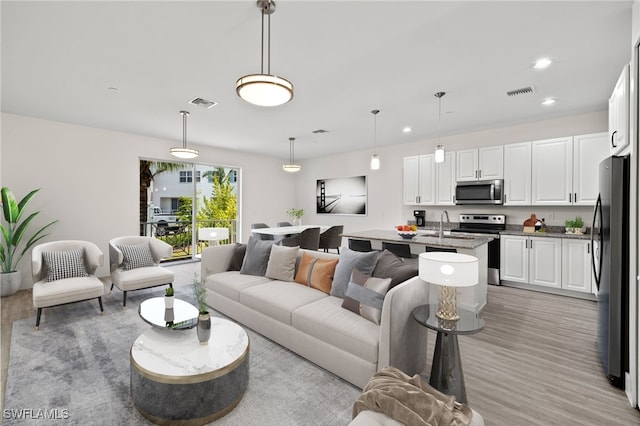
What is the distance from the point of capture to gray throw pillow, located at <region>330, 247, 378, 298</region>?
2.62 meters

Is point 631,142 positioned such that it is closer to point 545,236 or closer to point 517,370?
point 517,370

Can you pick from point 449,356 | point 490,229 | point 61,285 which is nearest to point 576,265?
point 490,229

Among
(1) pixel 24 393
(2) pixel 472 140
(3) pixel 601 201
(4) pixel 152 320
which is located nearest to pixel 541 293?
(3) pixel 601 201

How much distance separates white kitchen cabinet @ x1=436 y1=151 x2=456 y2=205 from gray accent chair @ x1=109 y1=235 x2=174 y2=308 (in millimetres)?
4868

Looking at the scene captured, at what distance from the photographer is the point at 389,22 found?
2.28 meters

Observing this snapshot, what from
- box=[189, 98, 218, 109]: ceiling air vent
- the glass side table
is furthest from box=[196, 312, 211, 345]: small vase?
box=[189, 98, 218, 109]: ceiling air vent

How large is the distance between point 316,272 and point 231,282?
105 cm

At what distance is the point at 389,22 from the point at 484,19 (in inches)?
28.8

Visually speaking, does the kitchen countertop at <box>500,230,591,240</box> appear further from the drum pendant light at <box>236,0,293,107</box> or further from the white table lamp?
the drum pendant light at <box>236,0,293,107</box>

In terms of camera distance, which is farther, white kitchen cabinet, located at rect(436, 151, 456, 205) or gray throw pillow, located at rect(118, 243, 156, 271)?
white kitchen cabinet, located at rect(436, 151, 456, 205)

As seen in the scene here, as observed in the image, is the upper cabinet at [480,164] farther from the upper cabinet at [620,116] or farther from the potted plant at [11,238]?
the potted plant at [11,238]

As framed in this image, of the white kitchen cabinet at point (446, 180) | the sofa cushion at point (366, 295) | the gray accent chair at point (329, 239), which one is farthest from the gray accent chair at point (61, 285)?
the white kitchen cabinet at point (446, 180)

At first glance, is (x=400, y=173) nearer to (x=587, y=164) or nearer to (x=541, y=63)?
(x=587, y=164)

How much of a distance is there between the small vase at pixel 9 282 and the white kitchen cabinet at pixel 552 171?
809 cm
